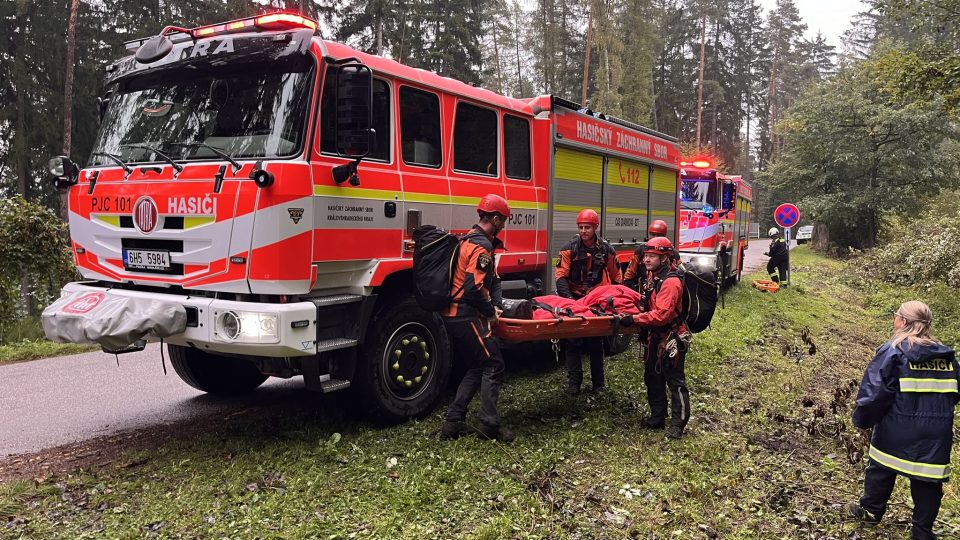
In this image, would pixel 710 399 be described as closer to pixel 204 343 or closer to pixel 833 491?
pixel 833 491

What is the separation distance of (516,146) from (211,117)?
10.3 ft

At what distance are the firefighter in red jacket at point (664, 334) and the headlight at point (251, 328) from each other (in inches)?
109

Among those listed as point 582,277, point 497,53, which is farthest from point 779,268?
point 497,53

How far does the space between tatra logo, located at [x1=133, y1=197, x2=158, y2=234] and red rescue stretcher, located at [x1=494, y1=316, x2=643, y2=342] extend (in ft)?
8.70

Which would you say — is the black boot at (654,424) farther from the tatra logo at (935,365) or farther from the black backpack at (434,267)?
the tatra logo at (935,365)

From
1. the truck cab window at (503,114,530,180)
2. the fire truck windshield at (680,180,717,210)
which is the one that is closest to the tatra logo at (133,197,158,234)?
the truck cab window at (503,114,530,180)

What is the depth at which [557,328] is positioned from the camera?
541cm

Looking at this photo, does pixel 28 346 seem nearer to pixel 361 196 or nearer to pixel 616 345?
pixel 361 196

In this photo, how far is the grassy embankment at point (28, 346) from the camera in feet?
28.9

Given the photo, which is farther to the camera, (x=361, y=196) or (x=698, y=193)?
(x=698, y=193)

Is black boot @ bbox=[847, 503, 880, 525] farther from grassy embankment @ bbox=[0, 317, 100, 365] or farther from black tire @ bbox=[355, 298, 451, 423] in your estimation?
grassy embankment @ bbox=[0, 317, 100, 365]

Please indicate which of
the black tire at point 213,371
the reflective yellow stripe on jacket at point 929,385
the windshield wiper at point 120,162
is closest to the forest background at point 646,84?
the black tire at point 213,371

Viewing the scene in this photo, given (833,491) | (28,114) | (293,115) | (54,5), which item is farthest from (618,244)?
(54,5)

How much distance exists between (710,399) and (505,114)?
3.52 meters
